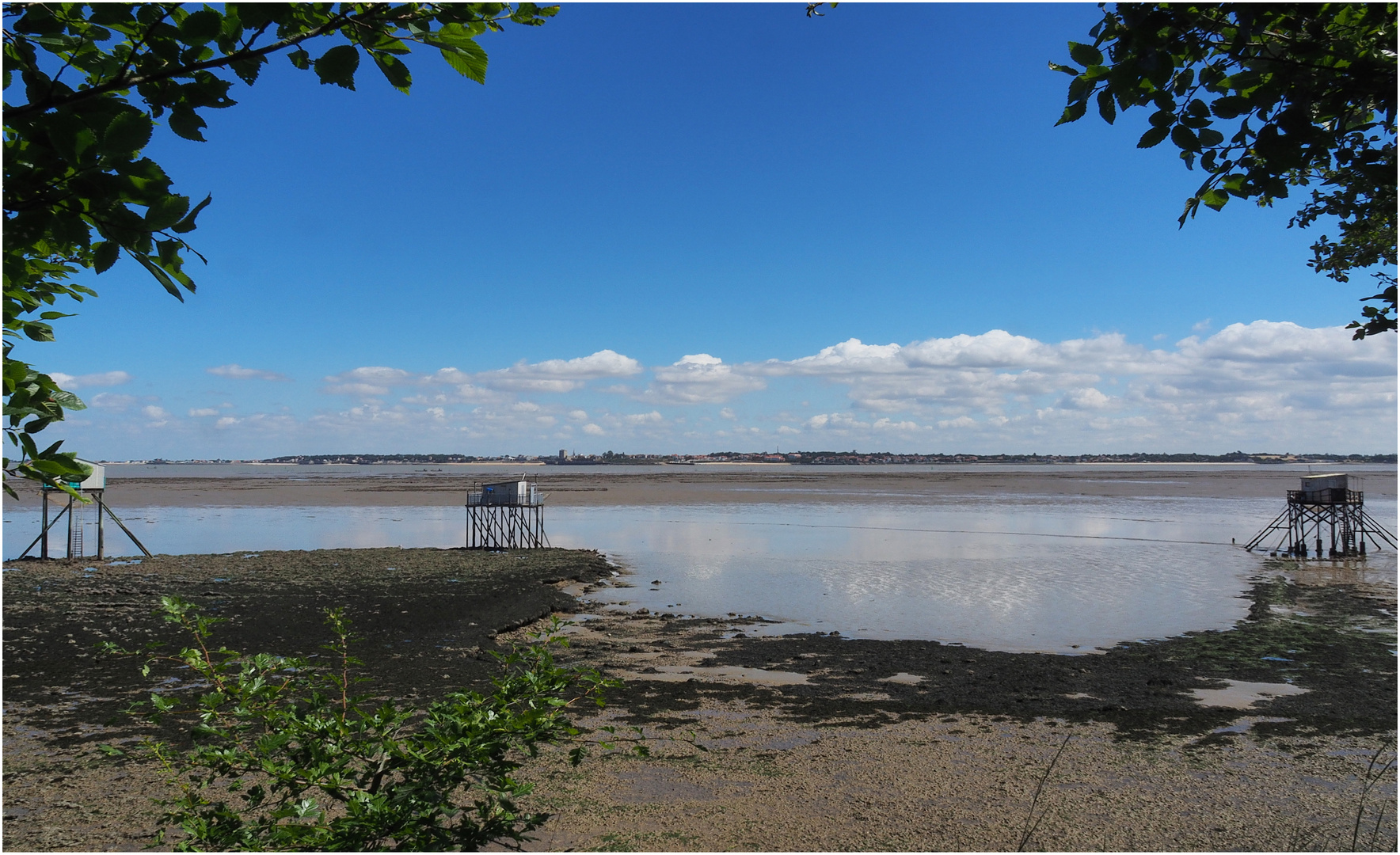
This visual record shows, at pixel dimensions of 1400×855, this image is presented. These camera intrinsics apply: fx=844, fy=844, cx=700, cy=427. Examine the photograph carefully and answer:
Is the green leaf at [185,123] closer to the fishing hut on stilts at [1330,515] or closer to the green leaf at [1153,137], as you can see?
the green leaf at [1153,137]

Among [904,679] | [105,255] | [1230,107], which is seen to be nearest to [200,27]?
[105,255]

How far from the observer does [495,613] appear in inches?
828

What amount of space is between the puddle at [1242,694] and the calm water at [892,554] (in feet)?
11.1

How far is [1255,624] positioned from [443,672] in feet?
60.7

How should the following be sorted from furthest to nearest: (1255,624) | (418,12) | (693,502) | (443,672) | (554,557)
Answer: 1. (693,502)
2. (554,557)
3. (1255,624)
4. (443,672)
5. (418,12)

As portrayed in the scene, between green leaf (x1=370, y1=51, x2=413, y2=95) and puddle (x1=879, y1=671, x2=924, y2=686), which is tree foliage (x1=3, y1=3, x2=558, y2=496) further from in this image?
puddle (x1=879, y1=671, x2=924, y2=686)

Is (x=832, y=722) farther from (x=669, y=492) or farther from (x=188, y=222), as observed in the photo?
(x=669, y=492)

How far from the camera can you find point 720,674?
1519 cm

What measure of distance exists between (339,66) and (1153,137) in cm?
332

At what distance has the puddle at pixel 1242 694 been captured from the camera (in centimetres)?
1323

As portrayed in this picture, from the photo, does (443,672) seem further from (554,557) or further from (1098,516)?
(1098,516)

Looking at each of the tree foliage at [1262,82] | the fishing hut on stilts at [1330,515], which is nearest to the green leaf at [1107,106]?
the tree foliage at [1262,82]

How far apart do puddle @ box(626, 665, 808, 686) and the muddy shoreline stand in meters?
0.08

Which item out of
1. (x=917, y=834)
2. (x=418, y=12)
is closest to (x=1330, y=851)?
(x=917, y=834)
